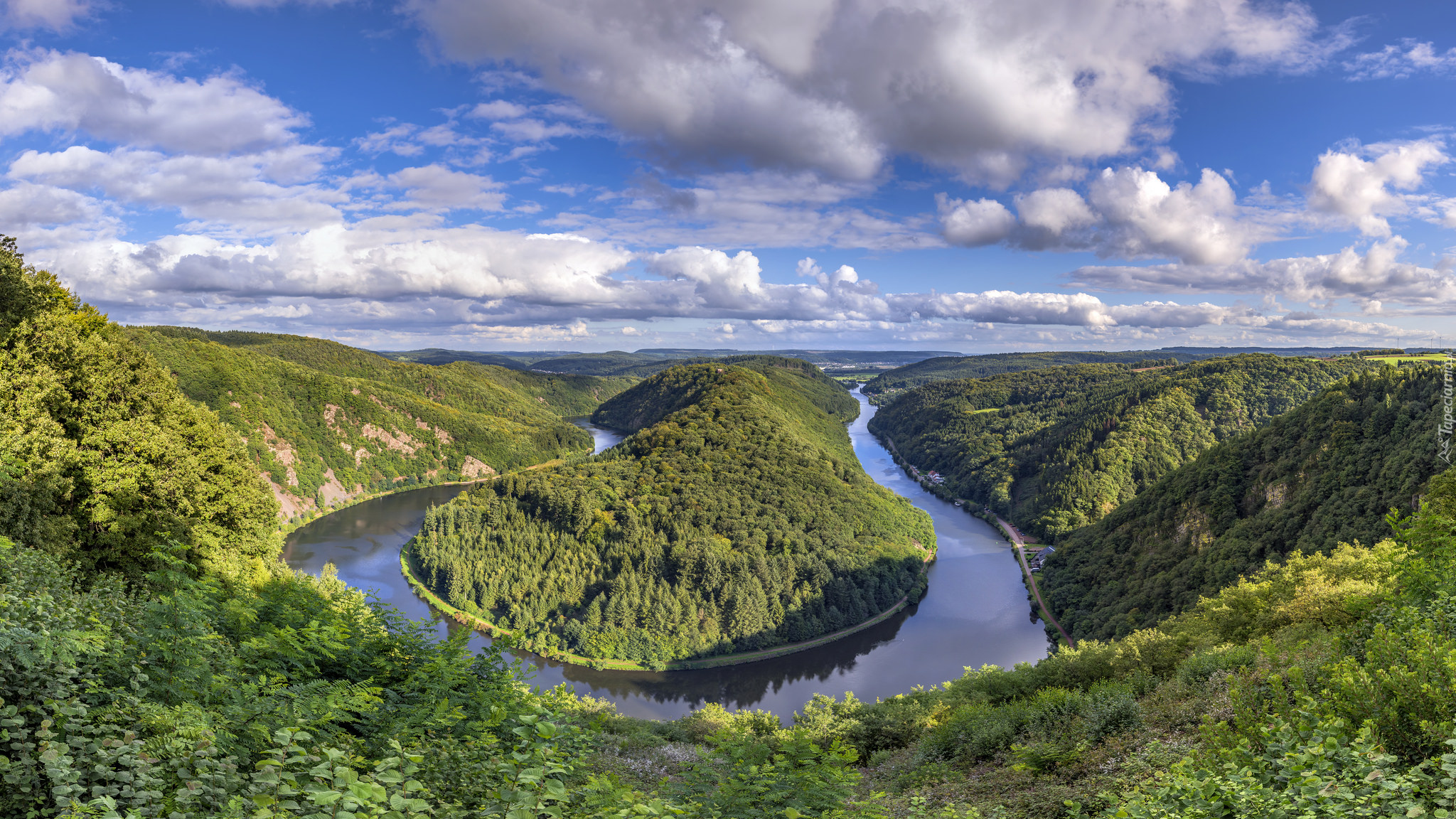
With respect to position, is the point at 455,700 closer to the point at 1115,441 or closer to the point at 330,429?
the point at 1115,441

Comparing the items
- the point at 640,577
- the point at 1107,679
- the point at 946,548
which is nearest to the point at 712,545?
the point at 640,577

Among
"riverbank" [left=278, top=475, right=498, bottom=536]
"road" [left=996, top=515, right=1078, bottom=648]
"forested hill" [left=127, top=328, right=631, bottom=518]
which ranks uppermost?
"forested hill" [left=127, top=328, right=631, bottom=518]

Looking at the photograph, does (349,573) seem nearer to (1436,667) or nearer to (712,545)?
(712,545)

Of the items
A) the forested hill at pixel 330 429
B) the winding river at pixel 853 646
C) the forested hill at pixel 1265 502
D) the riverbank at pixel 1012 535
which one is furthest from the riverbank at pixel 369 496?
the forested hill at pixel 1265 502

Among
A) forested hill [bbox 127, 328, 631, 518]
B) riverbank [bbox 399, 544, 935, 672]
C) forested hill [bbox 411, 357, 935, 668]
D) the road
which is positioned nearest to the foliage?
riverbank [bbox 399, 544, 935, 672]

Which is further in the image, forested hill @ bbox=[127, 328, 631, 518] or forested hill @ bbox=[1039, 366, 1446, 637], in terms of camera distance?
forested hill @ bbox=[127, 328, 631, 518]

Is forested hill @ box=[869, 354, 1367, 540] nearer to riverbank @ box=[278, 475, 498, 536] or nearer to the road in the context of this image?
the road
